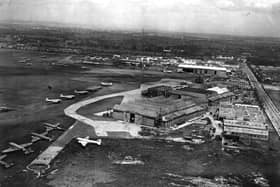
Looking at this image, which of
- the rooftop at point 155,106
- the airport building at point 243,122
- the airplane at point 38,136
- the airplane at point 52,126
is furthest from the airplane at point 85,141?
the airport building at point 243,122

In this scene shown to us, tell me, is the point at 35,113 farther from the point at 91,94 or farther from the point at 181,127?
the point at 181,127

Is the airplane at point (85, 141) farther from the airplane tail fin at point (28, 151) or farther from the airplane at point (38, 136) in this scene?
the airplane tail fin at point (28, 151)

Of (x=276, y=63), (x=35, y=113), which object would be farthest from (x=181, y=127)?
(x=276, y=63)

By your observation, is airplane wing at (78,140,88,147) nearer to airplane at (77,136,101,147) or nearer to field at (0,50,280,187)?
airplane at (77,136,101,147)

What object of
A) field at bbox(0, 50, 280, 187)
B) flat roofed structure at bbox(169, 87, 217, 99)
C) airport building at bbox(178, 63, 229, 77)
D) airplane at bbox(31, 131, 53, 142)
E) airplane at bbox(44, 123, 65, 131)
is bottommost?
field at bbox(0, 50, 280, 187)

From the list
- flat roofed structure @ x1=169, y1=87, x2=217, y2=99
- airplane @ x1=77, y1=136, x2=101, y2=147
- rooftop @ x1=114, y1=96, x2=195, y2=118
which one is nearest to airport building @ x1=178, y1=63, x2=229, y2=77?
flat roofed structure @ x1=169, y1=87, x2=217, y2=99

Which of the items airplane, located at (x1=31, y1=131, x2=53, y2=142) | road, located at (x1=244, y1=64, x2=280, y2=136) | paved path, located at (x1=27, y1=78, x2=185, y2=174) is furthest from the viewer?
road, located at (x1=244, y1=64, x2=280, y2=136)
